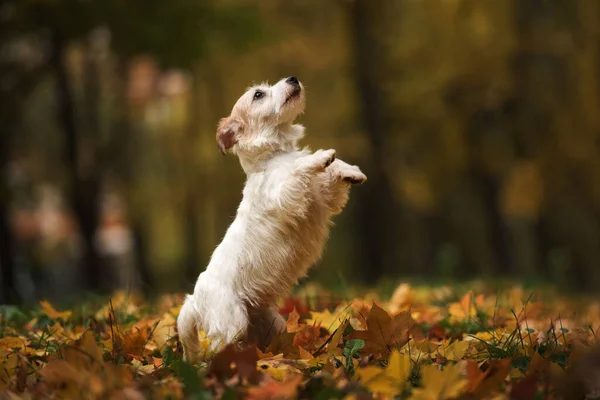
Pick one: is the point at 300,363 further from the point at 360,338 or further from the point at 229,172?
the point at 229,172

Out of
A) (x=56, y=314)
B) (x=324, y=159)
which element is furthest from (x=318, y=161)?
(x=56, y=314)

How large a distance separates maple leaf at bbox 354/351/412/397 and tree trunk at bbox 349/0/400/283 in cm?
1085

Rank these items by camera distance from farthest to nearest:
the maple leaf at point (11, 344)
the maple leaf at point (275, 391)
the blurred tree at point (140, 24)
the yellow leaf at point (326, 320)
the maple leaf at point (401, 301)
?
the blurred tree at point (140, 24) → the maple leaf at point (401, 301) → the yellow leaf at point (326, 320) → the maple leaf at point (11, 344) → the maple leaf at point (275, 391)

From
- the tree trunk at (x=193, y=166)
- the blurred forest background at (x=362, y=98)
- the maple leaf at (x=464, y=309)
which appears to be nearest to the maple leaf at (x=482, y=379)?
the maple leaf at (x=464, y=309)

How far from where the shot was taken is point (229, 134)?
3773 mm

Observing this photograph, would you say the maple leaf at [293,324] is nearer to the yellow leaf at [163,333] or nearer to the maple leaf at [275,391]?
the yellow leaf at [163,333]

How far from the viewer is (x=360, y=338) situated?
3.31 meters

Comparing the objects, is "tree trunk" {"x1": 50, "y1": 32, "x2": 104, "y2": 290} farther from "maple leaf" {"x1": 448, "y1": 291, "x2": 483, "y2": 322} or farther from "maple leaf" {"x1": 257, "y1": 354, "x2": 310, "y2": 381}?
"maple leaf" {"x1": 257, "y1": 354, "x2": 310, "y2": 381}

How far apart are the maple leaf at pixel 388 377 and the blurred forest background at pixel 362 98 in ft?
24.3

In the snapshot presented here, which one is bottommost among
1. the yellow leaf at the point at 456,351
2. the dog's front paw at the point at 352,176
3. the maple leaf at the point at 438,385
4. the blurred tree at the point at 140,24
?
the yellow leaf at the point at 456,351

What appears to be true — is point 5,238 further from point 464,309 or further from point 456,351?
point 456,351

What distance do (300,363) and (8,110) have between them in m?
11.0

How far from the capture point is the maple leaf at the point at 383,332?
3.29 metres

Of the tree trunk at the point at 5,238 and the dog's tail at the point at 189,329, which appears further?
the tree trunk at the point at 5,238
